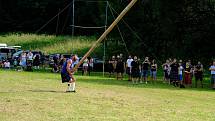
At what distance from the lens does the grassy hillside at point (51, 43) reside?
53947mm

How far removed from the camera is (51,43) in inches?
2340

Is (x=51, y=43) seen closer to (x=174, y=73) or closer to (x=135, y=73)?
(x=135, y=73)

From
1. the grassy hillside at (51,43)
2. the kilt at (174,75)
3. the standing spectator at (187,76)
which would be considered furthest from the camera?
the grassy hillside at (51,43)

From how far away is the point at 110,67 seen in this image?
34.6 metres

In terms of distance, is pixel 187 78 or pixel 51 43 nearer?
pixel 187 78

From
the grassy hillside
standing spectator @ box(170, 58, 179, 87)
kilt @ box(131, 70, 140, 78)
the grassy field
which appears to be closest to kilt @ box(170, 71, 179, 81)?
standing spectator @ box(170, 58, 179, 87)

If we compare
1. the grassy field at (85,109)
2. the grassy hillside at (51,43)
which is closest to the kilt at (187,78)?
the grassy field at (85,109)

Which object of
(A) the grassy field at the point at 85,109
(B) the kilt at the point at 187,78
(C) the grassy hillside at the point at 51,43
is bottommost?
(A) the grassy field at the point at 85,109

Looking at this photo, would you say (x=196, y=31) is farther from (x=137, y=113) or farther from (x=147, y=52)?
(x=137, y=113)

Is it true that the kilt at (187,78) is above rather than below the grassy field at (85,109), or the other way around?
above

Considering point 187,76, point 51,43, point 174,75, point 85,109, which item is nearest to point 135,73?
point 174,75

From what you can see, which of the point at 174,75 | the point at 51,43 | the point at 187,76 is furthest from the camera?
the point at 51,43

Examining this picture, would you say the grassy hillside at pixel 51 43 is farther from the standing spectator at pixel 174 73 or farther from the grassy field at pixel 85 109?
the grassy field at pixel 85 109

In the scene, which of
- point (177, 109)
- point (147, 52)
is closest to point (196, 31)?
point (147, 52)
